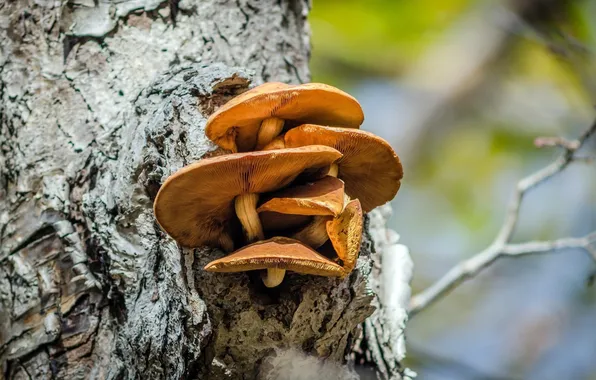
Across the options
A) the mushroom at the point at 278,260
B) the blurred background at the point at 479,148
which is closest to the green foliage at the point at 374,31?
the blurred background at the point at 479,148

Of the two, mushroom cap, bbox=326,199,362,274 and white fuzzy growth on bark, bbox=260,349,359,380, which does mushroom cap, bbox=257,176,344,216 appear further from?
white fuzzy growth on bark, bbox=260,349,359,380

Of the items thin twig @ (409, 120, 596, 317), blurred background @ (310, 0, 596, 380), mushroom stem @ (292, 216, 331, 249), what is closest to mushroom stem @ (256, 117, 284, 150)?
mushroom stem @ (292, 216, 331, 249)

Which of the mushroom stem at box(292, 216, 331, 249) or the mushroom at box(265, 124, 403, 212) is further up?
the mushroom at box(265, 124, 403, 212)

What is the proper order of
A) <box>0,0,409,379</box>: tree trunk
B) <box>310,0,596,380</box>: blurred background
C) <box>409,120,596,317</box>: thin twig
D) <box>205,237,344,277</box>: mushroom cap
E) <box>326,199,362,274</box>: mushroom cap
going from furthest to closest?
<box>310,0,596,380</box>: blurred background → <box>409,120,596,317</box>: thin twig → <box>0,0,409,379</box>: tree trunk → <box>326,199,362,274</box>: mushroom cap → <box>205,237,344,277</box>: mushroom cap

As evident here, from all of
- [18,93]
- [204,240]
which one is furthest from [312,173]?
[18,93]

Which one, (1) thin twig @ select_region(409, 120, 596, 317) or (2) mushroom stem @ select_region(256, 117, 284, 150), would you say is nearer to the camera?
(2) mushroom stem @ select_region(256, 117, 284, 150)

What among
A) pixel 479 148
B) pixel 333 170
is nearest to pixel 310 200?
pixel 333 170

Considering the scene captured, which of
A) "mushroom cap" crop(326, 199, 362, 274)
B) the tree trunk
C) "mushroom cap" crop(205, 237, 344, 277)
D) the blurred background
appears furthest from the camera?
the blurred background

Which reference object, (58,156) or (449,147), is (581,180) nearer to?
(449,147)
